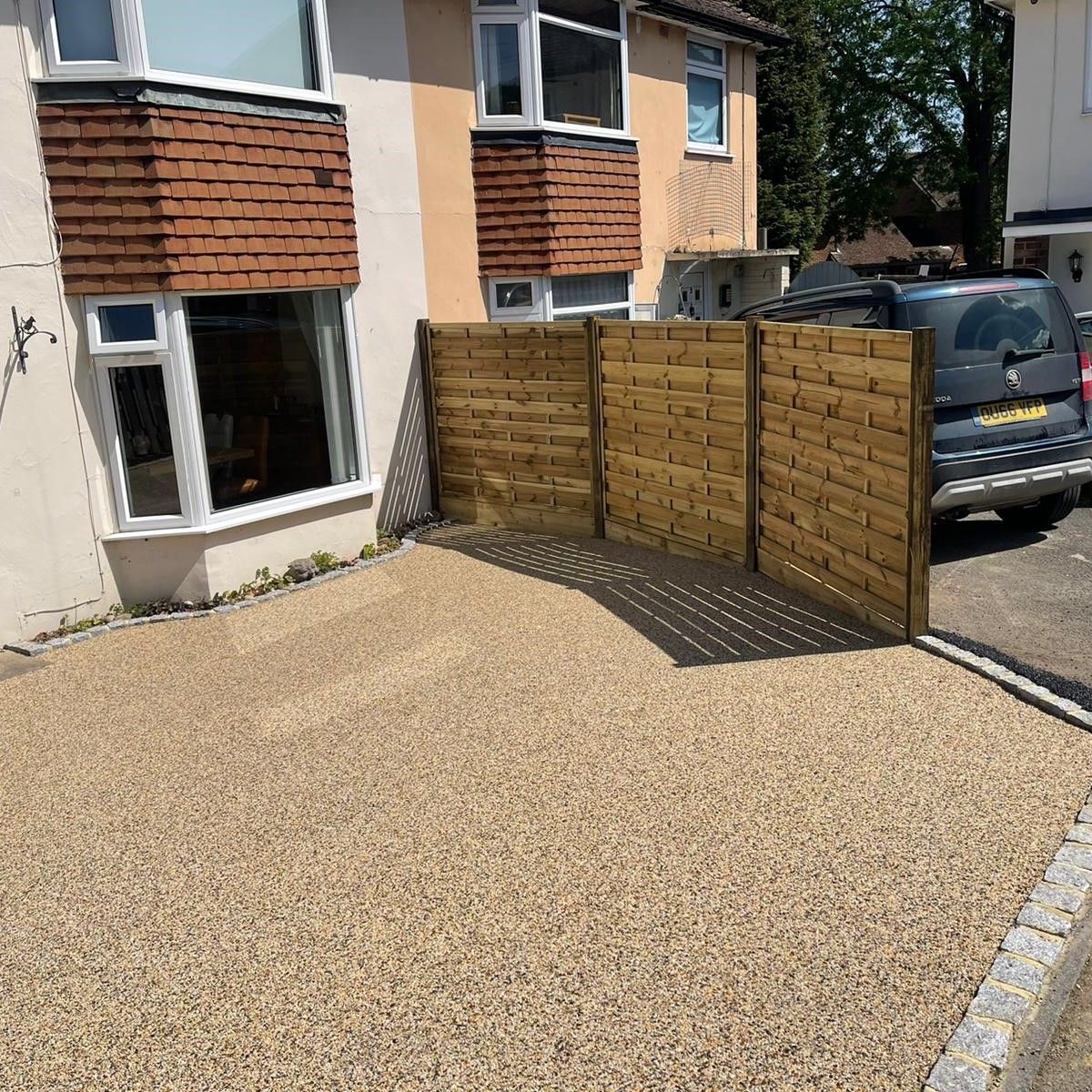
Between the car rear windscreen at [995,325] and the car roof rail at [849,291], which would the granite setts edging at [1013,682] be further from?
the car roof rail at [849,291]

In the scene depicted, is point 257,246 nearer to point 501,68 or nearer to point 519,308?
point 519,308

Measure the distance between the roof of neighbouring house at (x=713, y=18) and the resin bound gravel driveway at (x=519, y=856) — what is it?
9.55m

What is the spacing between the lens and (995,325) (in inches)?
319

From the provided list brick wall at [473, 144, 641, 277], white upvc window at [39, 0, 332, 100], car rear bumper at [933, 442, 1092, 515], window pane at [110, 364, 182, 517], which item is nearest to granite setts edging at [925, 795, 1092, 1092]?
car rear bumper at [933, 442, 1092, 515]

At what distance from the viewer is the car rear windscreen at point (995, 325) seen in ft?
26.2

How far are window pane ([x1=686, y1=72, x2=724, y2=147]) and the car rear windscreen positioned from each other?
813 cm

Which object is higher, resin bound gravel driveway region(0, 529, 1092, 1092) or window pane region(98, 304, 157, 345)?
window pane region(98, 304, 157, 345)

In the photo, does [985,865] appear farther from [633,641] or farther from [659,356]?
[659,356]

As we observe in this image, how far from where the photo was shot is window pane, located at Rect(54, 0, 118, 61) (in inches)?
308

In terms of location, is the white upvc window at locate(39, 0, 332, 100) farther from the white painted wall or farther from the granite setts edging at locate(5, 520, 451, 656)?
the white painted wall

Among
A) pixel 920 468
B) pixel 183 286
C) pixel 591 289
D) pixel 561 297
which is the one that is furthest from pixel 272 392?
pixel 920 468

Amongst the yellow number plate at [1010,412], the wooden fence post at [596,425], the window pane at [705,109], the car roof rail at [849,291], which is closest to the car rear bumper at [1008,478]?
the yellow number plate at [1010,412]

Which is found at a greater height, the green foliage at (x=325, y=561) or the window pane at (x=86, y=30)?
the window pane at (x=86, y=30)

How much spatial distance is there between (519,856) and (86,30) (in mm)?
6837
